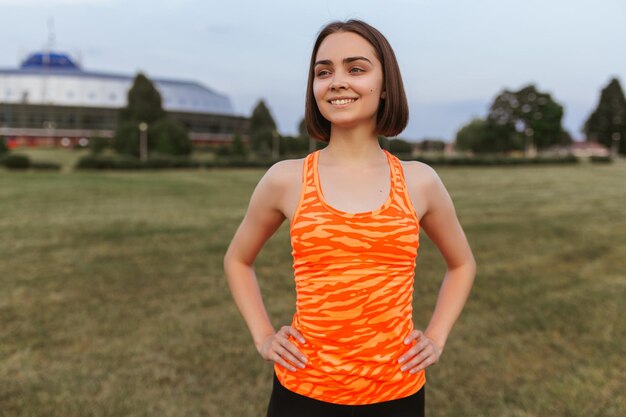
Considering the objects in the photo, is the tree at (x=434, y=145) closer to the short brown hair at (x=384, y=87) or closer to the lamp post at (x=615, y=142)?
the lamp post at (x=615, y=142)

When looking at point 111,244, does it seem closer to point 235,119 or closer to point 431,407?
point 431,407

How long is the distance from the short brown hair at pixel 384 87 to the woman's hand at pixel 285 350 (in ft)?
2.38

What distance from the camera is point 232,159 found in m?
36.8

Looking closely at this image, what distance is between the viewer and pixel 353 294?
1746mm

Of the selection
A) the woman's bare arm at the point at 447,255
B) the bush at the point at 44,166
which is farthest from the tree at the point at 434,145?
the woman's bare arm at the point at 447,255

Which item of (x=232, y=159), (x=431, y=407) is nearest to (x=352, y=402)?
(x=431, y=407)

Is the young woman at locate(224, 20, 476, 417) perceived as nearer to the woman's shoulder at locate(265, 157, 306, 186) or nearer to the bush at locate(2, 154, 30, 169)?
the woman's shoulder at locate(265, 157, 306, 186)

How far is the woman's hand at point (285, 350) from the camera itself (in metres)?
1.79

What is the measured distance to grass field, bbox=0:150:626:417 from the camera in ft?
14.4

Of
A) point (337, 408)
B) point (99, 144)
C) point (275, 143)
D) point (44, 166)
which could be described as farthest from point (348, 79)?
point (275, 143)

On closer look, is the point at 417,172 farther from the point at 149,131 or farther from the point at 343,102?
the point at 149,131

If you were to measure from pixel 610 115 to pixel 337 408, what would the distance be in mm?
88663

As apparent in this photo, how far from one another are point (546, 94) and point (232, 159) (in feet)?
181

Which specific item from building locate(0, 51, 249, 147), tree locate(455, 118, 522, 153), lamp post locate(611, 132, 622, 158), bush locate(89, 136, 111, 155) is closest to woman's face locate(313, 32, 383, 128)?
bush locate(89, 136, 111, 155)
